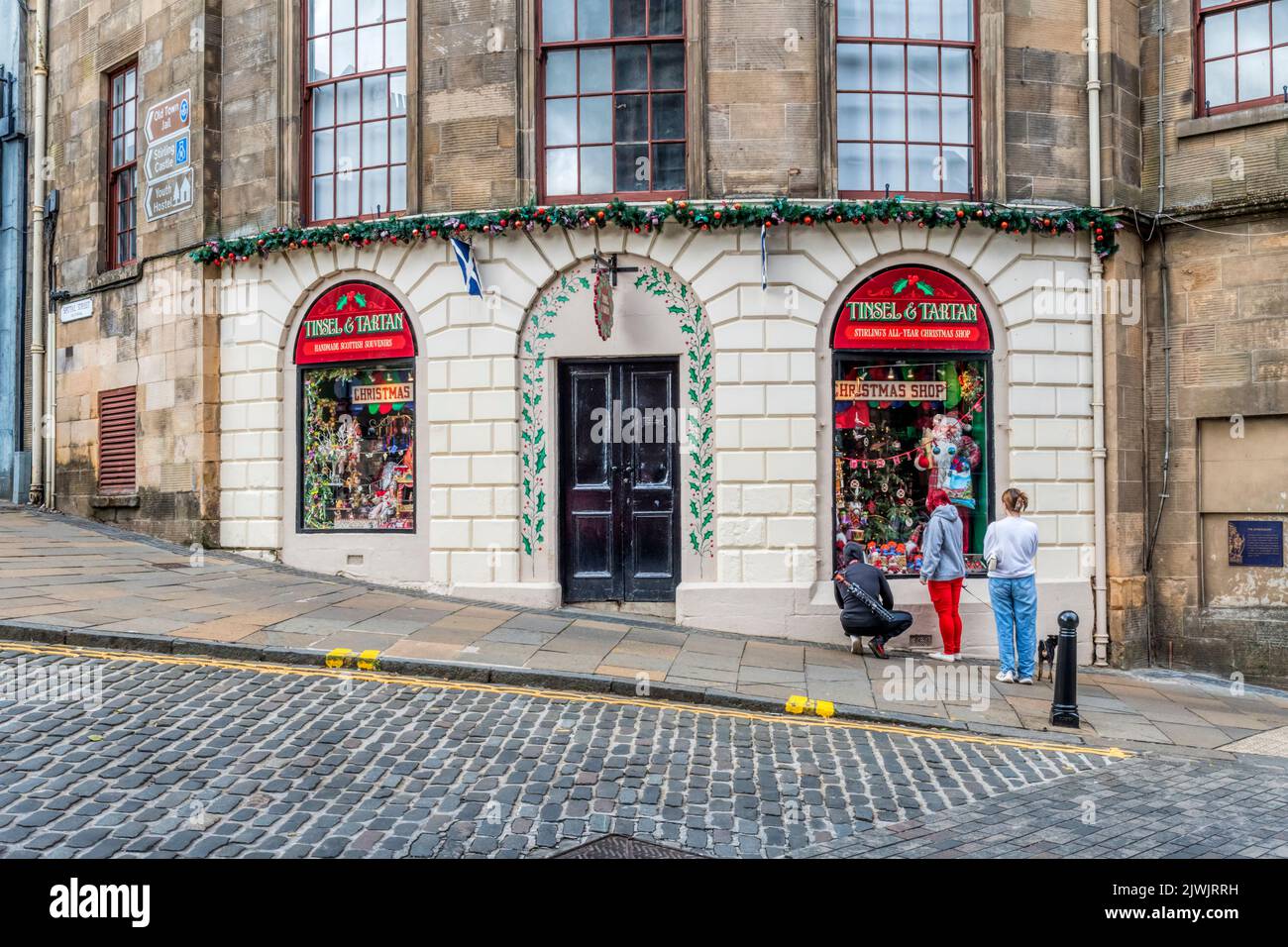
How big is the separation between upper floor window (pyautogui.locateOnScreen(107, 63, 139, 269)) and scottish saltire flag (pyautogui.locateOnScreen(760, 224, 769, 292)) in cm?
1011

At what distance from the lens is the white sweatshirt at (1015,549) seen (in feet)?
35.4

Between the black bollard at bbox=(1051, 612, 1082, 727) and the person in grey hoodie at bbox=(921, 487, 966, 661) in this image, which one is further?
the person in grey hoodie at bbox=(921, 487, 966, 661)

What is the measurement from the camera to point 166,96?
1539 centimetres

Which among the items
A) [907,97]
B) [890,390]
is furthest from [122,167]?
[890,390]

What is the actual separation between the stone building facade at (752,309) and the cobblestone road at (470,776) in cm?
427

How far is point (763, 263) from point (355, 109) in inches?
235

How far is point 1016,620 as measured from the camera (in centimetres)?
1087

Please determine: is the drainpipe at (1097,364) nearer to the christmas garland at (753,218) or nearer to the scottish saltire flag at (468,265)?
the christmas garland at (753,218)

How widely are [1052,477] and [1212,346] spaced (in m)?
2.60

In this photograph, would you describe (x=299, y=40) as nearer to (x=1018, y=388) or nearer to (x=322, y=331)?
(x=322, y=331)

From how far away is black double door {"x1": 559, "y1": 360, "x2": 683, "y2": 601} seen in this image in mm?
12617

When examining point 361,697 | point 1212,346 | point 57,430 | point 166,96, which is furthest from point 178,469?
point 1212,346

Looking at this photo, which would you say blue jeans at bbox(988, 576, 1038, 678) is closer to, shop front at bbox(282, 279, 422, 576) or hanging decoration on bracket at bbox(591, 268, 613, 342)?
hanging decoration on bracket at bbox(591, 268, 613, 342)

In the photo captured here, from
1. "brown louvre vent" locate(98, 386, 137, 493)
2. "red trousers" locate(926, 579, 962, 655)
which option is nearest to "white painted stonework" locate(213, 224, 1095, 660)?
"red trousers" locate(926, 579, 962, 655)
